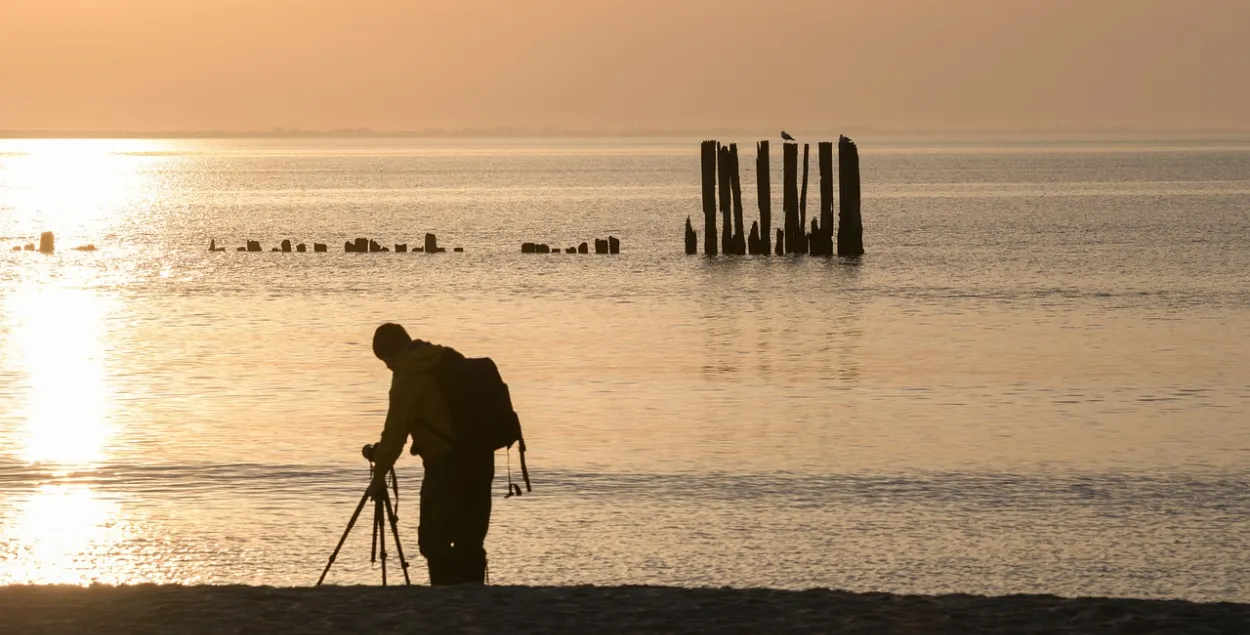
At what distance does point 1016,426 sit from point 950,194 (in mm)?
109374

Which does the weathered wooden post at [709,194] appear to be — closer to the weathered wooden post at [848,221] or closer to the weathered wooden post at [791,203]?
the weathered wooden post at [791,203]

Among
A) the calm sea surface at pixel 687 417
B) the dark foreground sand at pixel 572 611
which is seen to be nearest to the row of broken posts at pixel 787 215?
the calm sea surface at pixel 687 417

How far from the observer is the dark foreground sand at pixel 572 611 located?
9.09 m

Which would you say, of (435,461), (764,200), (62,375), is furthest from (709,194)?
(435,461)

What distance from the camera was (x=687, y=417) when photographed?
2219 centimetres

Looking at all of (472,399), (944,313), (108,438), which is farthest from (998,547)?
(944,313)

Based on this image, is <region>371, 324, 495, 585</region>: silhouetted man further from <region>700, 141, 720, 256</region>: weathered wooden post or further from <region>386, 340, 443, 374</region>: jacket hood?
<region>700, 141, 720, 256</region>: weathered wooden post

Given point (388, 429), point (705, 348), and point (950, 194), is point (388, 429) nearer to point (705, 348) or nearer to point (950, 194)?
point (705, 348)

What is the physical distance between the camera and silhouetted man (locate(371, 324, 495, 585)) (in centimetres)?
1051

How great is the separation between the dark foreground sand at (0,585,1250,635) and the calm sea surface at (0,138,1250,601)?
3.05 m

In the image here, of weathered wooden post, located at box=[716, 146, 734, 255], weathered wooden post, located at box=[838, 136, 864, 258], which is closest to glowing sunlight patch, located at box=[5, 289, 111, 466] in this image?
weathered wooden post, located at box=[716, 146, 734, 255]

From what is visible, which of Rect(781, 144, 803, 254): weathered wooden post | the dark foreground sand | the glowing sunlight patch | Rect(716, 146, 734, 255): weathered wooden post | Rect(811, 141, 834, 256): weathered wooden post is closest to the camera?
the dark foreground sand

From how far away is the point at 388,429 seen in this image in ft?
34.8

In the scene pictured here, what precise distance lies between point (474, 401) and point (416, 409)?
0.33m
